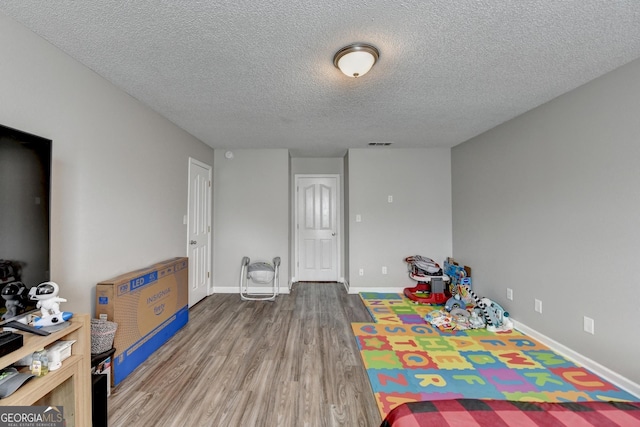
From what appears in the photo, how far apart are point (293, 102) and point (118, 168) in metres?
1.65

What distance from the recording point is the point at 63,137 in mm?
1771

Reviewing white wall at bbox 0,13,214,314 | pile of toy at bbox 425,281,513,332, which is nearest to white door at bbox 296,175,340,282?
pile of toy at bbox 425,281,513,332

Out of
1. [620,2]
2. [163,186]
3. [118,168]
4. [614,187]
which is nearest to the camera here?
[620,2]

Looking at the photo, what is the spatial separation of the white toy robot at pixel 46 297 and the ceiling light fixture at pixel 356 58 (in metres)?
2.04

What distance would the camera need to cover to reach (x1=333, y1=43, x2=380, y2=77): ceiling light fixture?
5.45ft

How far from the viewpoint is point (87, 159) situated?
1954 mm

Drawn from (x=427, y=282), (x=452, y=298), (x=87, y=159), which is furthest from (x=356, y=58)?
(x=427, y=282)

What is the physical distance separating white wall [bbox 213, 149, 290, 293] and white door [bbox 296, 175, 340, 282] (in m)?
0.69

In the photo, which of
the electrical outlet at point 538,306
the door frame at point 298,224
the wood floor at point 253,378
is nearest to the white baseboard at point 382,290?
the door frame at point 298,224

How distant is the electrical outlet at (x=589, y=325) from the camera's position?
6.97 feet

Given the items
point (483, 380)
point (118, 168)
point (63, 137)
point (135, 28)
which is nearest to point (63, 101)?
point (63, 137)

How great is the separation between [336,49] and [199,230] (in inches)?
122

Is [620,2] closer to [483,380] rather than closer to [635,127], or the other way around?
[635,127]

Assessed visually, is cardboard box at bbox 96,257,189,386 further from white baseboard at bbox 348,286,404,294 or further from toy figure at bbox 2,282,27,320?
white baseboard at bbox 348,286,404,294
